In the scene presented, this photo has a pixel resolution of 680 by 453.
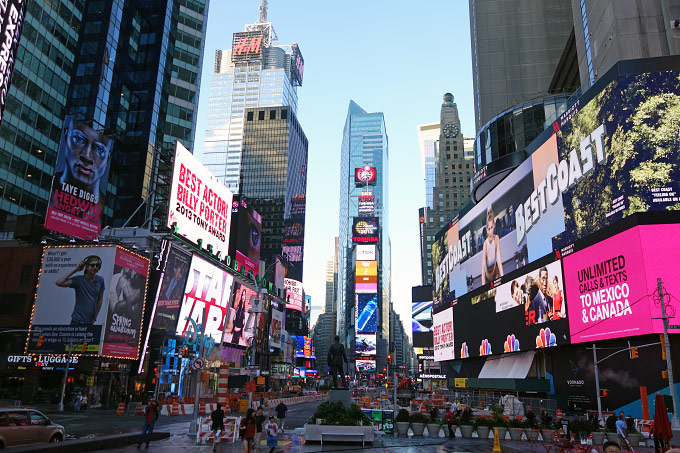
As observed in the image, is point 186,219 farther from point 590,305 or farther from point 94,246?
point 590,305

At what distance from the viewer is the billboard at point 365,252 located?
7564 inches

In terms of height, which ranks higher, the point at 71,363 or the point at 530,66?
the point at 530,66

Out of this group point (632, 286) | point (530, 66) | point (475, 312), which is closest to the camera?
point (632, 286)

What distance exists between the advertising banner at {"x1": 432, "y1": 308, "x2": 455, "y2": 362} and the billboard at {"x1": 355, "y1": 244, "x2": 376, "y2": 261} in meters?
108

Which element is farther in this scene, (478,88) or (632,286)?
(478,88)

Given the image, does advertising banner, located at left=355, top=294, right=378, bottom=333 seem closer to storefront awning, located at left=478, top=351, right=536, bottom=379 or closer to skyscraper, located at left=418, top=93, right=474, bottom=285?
skyscraper, located at left=418, top=93, right=474, bottom=285

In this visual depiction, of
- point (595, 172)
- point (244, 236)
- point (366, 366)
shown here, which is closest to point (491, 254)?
point (595, 172)

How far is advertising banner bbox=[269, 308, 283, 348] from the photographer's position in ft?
319

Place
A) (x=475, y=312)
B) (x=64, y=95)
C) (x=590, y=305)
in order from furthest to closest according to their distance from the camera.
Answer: (x=64, y=95), (x=475, y=312), (x=590, y=305)

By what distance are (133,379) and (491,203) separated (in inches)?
1659

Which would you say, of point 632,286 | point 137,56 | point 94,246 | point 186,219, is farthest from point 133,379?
point 137,56

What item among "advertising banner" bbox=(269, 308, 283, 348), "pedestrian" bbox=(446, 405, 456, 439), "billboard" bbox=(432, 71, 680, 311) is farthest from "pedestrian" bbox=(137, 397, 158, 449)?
"advertising banner" bbox=(269, 308, 283, 348)

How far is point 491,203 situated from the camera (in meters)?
58.6

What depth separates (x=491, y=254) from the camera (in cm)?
5888
